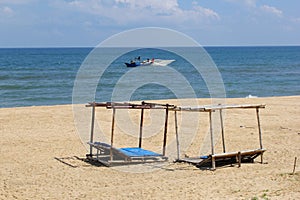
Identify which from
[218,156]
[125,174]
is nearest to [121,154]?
[125,174]

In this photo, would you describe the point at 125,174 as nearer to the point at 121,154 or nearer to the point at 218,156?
the point at 121,154

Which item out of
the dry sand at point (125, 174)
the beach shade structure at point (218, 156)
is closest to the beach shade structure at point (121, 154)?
the dry sand at point (125, 174)

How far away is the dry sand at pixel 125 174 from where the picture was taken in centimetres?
998

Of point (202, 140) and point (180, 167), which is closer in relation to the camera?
point (180, 167)

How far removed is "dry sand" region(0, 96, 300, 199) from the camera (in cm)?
998

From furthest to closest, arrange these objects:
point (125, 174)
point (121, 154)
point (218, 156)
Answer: point (121, 154) → point (218, 156) → point (125, 174)

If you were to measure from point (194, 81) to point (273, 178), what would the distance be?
119 feet

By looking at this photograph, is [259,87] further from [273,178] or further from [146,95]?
[273,178]

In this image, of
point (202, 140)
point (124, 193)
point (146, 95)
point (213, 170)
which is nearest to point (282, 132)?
point (202, 140)

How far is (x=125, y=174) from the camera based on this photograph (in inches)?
459

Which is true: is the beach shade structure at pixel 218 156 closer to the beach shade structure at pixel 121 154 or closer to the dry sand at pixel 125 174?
the dry sand at pixel 125 174

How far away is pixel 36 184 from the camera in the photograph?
424 inches

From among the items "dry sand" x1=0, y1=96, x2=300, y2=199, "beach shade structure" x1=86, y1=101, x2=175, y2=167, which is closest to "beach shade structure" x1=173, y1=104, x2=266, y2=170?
"dry sand" x1=0, y1=96, x2=300, y2=199

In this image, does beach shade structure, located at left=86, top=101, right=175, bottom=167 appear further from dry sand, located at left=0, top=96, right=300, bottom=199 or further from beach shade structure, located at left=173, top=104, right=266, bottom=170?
beach shade structure, located at left=173, top=104, right=266, bottom=170
